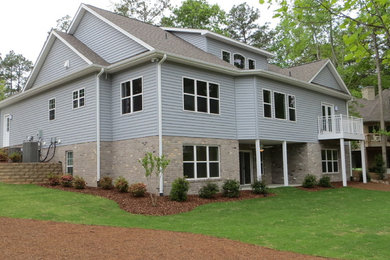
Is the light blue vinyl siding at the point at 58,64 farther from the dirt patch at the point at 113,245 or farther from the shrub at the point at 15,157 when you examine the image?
the dirt patch at the point at 113,245

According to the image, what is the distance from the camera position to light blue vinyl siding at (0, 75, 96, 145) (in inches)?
642

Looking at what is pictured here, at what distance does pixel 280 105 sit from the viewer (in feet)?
61.7

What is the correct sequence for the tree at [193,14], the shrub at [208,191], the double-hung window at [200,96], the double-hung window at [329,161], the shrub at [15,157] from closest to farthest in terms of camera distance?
the shrub at [208,191]
the double-hung window at [200,96]
the shrub at [15,157]
the double-hung window at [329,161]
the tree at [193,14]

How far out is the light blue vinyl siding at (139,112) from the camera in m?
14.4

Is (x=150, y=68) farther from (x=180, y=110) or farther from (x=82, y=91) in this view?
(x=82, y=91)

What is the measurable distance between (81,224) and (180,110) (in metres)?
6.83

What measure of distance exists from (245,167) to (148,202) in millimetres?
8528

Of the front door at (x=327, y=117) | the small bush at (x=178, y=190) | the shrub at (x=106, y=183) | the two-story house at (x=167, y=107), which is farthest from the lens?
the front door at (x=327, y=117)

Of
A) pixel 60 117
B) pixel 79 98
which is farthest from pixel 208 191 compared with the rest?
pixel 60 117

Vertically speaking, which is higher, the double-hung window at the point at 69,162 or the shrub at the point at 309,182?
the double-hung window at the point at 69,162

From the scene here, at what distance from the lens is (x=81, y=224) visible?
9.16m

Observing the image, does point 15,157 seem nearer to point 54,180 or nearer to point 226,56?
point 54,180

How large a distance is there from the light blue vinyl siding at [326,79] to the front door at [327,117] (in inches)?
58.8

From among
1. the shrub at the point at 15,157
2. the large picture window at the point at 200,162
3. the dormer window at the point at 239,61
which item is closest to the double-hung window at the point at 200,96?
the large picture window at the point at 200,162
